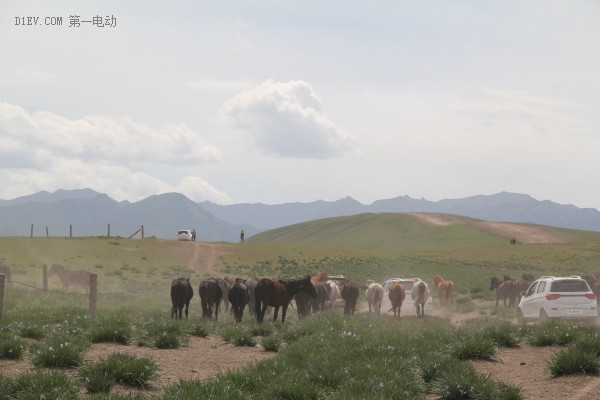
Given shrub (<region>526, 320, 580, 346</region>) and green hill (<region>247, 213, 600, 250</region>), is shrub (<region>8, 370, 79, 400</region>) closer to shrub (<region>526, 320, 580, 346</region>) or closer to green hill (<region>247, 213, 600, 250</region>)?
shrub (<region>526, 320, 580, 346</region>)

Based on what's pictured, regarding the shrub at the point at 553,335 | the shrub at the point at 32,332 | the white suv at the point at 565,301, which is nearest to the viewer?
the shrub at the point at 553,335

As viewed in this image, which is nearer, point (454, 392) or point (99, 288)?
point (454, 392)

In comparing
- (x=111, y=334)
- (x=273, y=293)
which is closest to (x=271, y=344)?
(x=111, y=334)

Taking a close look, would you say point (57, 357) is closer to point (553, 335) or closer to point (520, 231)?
point (553, 335)

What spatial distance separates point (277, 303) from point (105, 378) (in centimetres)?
1234

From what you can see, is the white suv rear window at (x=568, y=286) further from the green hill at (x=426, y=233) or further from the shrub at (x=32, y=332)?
the green hill at (x=426, y=233)

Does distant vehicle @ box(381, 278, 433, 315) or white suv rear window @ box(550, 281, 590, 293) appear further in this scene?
distant vehicle @ box(381, 278, 433, 315)

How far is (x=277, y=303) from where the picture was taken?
2220cm

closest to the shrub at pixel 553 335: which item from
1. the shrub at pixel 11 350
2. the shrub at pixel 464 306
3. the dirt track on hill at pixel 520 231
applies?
the shrub at pixel 11 350

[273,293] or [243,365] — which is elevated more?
[273,293]

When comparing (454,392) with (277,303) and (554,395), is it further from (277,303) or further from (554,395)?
(277,303)

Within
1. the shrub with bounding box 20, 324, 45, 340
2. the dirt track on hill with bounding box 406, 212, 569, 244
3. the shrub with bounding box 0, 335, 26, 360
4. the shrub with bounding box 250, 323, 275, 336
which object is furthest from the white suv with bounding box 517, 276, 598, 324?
the dirt track on hill with bounding box 406, 212, 569, 244

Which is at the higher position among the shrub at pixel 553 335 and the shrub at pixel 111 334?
the shrub at pixel 553 335

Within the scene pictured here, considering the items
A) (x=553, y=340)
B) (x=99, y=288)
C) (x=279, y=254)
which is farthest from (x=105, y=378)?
(x=279, y=254)
